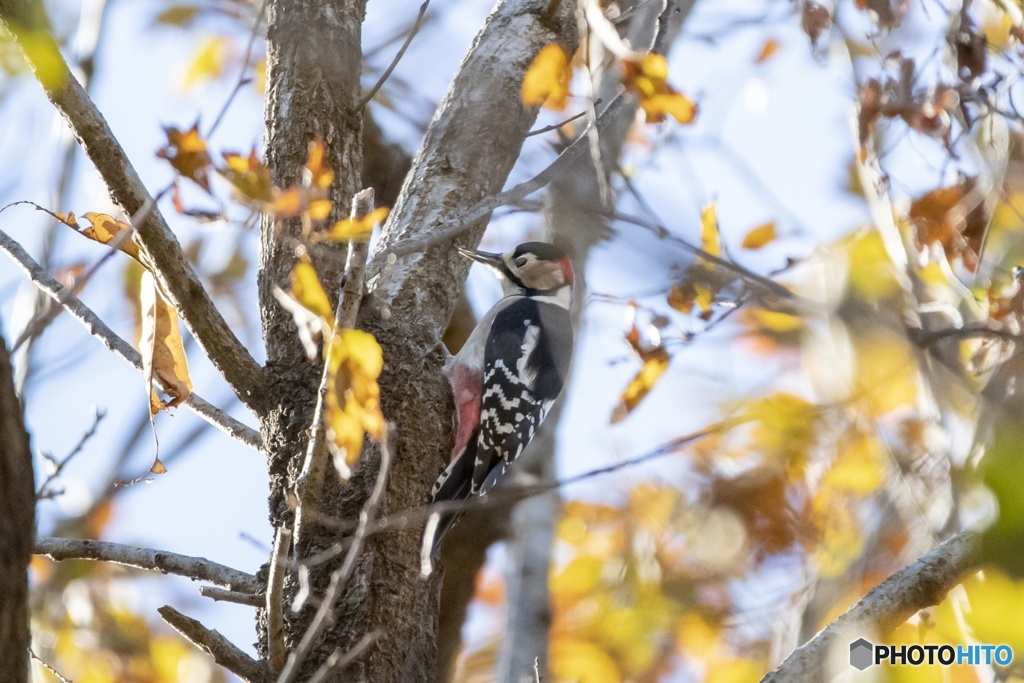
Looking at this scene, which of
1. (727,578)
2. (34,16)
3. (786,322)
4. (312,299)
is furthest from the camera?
(727,578)

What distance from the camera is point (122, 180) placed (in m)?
3.03

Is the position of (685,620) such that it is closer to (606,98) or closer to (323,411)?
(606,98)

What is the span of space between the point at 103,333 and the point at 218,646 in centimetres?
115

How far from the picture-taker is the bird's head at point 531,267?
238 inches

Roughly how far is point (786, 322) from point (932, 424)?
3.35 ft

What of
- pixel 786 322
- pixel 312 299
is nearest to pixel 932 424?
pixel 786 322

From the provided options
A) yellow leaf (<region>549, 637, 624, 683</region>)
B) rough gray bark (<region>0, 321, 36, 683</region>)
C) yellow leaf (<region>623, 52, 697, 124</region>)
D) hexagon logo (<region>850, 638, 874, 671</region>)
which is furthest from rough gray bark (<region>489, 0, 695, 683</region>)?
yellow leaf (<region>549, 637, 624, 683</region>)

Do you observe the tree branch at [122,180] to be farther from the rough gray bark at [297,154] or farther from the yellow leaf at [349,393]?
the yellow leaf at [349,393]

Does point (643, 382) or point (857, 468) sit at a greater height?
point (857, 468)

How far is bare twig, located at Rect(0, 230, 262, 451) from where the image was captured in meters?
3.02

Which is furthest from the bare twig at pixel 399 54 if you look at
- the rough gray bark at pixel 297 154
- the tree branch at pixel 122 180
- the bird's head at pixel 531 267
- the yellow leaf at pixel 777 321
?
the bird's head at pixel 531 267

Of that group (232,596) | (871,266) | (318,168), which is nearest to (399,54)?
(318,168)

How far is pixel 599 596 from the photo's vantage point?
691 centimetres

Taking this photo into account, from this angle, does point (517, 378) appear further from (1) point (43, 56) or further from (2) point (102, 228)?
(1) point (43, 56)
